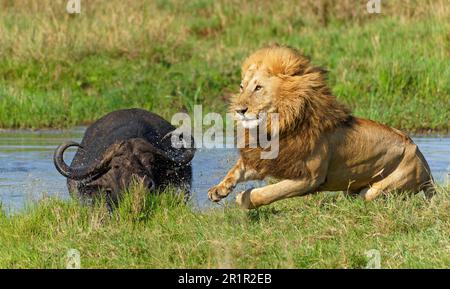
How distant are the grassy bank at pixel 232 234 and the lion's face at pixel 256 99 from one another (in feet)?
2.24

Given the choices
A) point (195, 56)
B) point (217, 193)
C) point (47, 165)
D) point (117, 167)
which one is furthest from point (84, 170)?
point (195, 56)

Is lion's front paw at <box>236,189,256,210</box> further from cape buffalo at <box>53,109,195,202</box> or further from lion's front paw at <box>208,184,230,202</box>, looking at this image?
cape buffalo at <box>53,109,195,202</box>

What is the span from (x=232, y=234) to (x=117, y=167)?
1.83 m

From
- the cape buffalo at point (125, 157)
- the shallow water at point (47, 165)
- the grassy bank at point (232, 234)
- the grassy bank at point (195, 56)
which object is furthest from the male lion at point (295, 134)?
the grassy bank at point (195, 56)

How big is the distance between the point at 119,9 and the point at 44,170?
7177mm

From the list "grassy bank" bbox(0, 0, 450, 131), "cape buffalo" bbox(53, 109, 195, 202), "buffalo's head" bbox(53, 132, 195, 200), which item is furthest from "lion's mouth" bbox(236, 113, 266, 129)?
"grassy bank" bbox(0, 0, 450, 131)

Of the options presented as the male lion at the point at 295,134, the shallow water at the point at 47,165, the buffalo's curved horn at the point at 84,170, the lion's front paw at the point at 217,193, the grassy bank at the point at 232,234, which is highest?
the male lion at the point at 295,134

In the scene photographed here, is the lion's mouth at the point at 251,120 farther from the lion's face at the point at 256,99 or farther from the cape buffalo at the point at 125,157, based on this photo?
the cape buffalo at the point at 125,157

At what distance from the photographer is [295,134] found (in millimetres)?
7113

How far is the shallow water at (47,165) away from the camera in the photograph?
354 inches

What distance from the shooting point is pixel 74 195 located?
790 cm

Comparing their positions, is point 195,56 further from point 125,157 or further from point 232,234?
point 232,234
